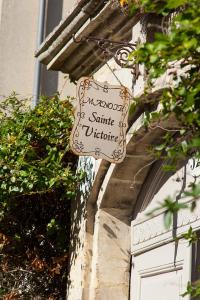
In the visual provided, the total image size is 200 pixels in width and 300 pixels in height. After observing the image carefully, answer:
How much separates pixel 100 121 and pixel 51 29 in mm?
6519

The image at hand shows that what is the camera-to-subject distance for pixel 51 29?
11.6m

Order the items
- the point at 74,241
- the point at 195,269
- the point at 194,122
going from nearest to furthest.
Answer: the point at 194,122
the point at 195,269
the point at 74,241

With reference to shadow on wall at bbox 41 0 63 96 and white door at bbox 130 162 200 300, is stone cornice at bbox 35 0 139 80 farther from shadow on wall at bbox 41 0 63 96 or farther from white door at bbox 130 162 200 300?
shadow on wall at bbox 41 0 63 96

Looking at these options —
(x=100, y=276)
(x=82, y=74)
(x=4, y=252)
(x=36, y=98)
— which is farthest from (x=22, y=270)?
(x=36, y=98)

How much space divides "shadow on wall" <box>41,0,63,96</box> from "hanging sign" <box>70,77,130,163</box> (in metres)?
5.87

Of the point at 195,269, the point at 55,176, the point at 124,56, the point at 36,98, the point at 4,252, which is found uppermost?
the point at 36,98

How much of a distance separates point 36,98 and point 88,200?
194 inches

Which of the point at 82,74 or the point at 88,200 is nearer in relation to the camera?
the point at 88,200

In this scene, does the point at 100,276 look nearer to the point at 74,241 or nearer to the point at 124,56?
the point at 74,241

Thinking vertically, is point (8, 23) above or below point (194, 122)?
above

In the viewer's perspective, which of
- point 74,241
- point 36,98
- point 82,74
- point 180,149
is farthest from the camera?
point 36,98

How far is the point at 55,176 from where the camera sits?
625cm

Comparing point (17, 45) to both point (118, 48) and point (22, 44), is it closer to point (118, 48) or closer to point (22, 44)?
point (22, 44)

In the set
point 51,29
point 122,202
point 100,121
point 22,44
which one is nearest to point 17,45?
point 22,44
